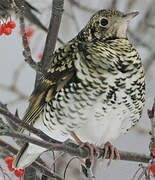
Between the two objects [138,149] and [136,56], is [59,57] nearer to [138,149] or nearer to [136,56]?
[136,56]

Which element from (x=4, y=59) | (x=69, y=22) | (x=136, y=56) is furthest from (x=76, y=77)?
(x=4, y=59)

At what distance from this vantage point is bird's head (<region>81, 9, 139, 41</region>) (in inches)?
94.8

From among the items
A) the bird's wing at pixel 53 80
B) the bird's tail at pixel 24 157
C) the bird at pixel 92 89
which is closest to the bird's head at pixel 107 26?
the bird at pixel 92 89

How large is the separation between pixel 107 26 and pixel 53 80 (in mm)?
436

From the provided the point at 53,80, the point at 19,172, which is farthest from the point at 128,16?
the point at 19,172

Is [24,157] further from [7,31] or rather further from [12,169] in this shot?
[7,31]

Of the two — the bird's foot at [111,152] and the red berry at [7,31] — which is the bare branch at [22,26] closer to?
the red berry at [7,31]

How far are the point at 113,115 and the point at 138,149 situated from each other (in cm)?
346

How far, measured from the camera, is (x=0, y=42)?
18.3ft

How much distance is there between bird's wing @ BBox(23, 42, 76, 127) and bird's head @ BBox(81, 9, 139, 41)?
0.54 ft

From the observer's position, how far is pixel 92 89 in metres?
2.32

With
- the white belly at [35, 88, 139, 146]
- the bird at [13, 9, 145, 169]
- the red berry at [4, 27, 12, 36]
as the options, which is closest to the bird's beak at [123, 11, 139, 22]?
the bird at [13, 9, 145, 169]

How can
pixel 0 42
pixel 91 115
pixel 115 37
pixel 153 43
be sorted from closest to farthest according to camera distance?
pixel 91 115
pixel 115 37
pixel 153 43
pixel 0 42

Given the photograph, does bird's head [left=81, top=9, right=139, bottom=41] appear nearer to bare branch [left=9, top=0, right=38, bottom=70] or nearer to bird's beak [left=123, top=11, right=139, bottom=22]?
bird's beak [left=123, top=11, right=139, bottom=22]
